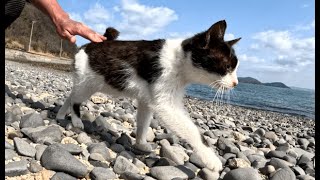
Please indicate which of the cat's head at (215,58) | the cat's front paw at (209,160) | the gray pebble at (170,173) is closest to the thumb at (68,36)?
the cat's head at (215,58)

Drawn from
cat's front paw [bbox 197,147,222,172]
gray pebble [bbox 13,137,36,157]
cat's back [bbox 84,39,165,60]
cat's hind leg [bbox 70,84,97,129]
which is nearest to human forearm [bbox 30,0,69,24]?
cat's back [bbox 84,39,165,60]

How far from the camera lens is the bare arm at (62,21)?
397cm

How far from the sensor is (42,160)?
3.22m

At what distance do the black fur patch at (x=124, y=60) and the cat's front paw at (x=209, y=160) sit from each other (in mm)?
1006

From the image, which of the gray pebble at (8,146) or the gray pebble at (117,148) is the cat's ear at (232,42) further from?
the gray pebble at (8,146)

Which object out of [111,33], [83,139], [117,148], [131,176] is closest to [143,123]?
[117,148]

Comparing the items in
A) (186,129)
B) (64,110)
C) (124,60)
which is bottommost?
(64,110)

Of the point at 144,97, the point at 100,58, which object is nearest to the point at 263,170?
the point at 144,97

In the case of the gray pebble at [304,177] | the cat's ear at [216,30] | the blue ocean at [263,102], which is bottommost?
the blue ocean at [263,102]

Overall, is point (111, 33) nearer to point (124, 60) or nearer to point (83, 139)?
point (124, 60)

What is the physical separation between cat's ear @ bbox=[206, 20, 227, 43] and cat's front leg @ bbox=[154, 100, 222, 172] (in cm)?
87

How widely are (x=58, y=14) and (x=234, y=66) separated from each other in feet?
6.84

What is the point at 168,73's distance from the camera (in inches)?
163

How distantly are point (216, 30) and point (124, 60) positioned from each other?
1261 mm
